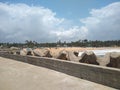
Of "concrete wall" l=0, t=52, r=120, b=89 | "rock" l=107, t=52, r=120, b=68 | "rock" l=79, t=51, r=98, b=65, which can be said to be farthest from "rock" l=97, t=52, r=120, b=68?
"concrete wall" l=0, t=52, r=120, b=89

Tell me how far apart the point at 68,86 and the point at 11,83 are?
3.18 meters

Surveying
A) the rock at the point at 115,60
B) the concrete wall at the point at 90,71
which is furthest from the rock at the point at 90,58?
the rock at the point at 115,60

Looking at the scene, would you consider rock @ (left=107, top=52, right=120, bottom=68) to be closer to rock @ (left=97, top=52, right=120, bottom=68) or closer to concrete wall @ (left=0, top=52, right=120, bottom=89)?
rock @ (left=97, top=52, right=120, bottom=68)

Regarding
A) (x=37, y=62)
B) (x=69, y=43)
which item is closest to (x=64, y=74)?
(x=37, y=62)

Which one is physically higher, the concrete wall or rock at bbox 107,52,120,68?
rock at bbox 107,52,120,68

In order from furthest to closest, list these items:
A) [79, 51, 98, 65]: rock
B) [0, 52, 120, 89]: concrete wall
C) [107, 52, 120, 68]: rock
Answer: [79, 51, 98, 65]: rock, [107, 52, 120, 68]: rock, [0, 52, 120, 89]: concrete wall

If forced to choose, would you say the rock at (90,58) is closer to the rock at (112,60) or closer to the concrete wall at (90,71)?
the rock at (112,60)

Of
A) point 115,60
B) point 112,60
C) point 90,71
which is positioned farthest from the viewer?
point 112,60

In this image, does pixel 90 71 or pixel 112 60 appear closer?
pixel 90 71

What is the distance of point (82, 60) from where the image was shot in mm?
12312

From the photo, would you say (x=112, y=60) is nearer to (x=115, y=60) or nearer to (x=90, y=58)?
(x=115, y=60)

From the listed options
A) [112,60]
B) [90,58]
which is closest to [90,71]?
[112,60]

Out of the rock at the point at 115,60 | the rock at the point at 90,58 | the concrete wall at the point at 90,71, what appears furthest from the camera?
the rock at the point at 90,58

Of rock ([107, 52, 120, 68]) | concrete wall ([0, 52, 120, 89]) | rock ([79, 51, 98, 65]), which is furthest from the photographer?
rock ([79, 51, 98, 65])
